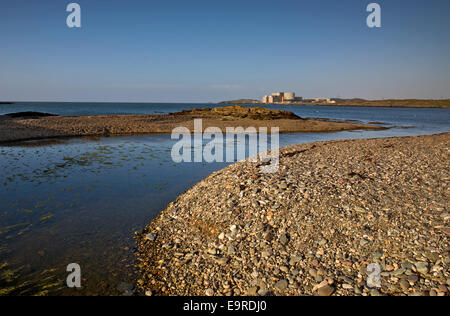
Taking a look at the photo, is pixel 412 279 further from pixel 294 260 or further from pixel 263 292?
pixel 263 292

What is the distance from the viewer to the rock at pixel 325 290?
552cm

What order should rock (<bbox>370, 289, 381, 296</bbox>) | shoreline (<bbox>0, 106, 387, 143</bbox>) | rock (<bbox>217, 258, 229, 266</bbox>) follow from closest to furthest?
rock (<bbox>370, 289, 381, 296</bbox>) < rock (<bbox>217, 258, 229, 266</bbox>) < shoreline (<bbox>0, 106, 387, 143</bbox>)

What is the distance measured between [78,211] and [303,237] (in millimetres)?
8681

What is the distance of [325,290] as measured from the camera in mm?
5578

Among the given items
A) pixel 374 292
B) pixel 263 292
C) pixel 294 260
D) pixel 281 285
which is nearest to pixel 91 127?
pixel 294 260

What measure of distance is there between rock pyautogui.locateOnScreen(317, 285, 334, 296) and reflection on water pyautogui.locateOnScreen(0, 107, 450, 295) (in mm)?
4425

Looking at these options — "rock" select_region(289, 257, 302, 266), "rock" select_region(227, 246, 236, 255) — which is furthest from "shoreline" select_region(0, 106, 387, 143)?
"rock" select_region(289, 257, 302, 266)

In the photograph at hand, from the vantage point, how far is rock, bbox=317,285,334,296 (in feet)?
18.1

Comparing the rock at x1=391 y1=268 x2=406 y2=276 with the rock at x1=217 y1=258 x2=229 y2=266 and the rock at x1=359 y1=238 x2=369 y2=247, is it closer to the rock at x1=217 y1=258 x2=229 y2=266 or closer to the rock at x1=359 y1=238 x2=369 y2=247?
the rock at x1=359 y1=238 x2=369 y2=247

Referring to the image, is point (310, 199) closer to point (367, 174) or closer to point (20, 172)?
point (367, 174)

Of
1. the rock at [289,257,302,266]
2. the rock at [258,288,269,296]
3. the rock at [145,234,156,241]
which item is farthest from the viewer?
the rock at [145,234,156,241]
